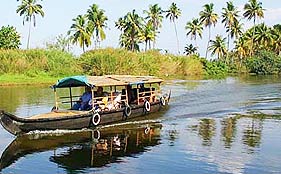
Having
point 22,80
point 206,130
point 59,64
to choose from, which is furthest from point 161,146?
→ point 59,64

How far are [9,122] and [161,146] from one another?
18.1ft

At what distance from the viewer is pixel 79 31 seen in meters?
65.3

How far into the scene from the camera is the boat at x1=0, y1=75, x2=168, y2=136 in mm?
17438

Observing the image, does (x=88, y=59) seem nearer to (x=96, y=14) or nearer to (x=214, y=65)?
(x=96, y=14)

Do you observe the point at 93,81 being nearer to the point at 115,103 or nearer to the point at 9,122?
the point at 115,103

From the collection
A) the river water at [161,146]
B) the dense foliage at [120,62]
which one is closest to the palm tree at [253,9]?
the dense foliage at [120,62]

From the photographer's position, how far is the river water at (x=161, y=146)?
13.1 meters

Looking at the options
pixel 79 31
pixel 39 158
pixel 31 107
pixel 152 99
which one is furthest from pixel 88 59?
pixel 39 158

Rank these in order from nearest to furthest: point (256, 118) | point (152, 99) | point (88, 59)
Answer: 1. point (256, 118)
2. point (152, 99)
3. point (88, 59)

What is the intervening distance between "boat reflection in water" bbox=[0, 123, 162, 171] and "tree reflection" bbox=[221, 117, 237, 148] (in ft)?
8.09

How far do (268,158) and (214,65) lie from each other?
2703 inches

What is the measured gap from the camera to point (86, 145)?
16219mm

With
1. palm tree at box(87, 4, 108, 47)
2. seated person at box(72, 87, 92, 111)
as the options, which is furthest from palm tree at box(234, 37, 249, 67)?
seated person at box(72, 87, 92, 111)

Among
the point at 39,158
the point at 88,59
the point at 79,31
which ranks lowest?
the point at 39,158
